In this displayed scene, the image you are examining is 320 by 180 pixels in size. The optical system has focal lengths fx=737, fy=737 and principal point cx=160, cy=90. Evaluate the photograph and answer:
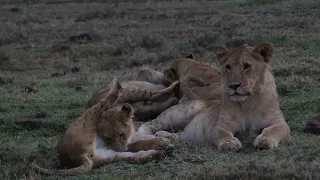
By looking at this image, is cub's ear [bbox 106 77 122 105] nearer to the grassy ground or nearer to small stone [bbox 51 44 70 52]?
the grassy ground

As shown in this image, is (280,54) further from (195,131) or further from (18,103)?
(195,131)

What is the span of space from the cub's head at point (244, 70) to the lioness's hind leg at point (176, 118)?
3.74 feet

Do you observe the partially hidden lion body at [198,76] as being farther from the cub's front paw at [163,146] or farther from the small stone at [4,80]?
the small stone at [4,80]

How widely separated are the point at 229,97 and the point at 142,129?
1419 mm

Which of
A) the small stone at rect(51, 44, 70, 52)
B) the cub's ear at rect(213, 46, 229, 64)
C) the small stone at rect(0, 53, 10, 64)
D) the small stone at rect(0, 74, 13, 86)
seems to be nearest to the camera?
the cub's ear at rect(213, 46, 229, 64)

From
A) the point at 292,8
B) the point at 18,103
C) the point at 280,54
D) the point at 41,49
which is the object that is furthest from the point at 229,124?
the point at 292,8

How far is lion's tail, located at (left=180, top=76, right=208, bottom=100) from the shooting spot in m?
9.10

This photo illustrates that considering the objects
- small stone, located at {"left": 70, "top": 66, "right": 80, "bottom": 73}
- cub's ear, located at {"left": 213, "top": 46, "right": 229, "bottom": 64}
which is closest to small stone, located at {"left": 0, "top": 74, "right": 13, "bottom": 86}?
small stone, located at {"left": 70, "top": 66, "right": 80, "bottom": 73}

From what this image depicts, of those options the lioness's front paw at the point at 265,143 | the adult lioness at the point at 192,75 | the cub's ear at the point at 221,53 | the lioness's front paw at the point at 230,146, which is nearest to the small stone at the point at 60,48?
the adult lioness at the point at 192,75

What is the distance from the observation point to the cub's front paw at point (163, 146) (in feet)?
22.0

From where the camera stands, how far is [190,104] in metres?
8.48

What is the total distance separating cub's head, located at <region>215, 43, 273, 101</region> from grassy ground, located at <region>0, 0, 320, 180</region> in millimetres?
523

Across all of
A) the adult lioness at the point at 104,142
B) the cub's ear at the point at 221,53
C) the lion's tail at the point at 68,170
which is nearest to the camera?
the lion's tail at the point at 68,170

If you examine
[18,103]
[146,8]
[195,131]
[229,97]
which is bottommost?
[146,8]
